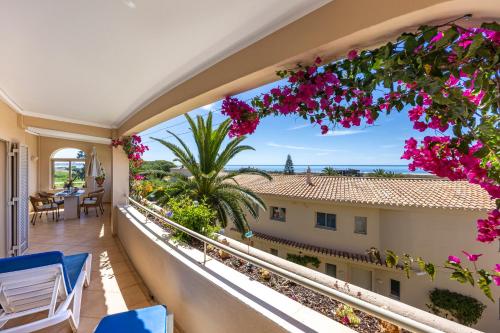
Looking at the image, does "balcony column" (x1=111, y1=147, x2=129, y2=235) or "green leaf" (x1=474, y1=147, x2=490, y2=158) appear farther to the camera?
"balcony column" (x1=111, y1=147, x2=129, y2=235)

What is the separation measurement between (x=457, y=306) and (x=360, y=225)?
12.0 feet

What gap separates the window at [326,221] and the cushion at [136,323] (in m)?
9.12

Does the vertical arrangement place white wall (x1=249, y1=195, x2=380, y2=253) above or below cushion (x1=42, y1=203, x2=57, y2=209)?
below

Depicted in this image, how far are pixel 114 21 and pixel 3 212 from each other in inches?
187

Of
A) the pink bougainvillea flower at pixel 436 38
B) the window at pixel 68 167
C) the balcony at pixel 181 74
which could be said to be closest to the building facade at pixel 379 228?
the balcony at pixel 181 74

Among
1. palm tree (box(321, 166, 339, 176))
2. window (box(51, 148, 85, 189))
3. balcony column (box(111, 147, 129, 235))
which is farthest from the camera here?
palm tree (box(321, 166, 339, 176))

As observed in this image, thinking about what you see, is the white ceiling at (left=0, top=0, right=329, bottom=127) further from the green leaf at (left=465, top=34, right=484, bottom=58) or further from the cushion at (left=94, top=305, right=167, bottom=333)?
the cushion at (left=94, top=305, right=167, bottom=333)

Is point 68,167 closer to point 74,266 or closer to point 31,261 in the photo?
point 74,266

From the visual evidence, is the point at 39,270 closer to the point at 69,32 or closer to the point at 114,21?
the point at 69,32

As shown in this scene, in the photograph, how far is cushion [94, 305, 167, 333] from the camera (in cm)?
193

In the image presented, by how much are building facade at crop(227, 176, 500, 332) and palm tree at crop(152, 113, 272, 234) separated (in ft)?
10.3

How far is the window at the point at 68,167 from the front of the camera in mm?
10812

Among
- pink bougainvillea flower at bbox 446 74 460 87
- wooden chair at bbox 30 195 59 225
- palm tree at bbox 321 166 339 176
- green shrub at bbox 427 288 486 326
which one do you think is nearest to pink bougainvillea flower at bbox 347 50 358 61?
pink bougainvillea flower at bbox 446 74 460 87

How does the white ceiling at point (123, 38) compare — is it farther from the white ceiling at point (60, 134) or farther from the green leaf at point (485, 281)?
the white ceiling at point (60, 134)
